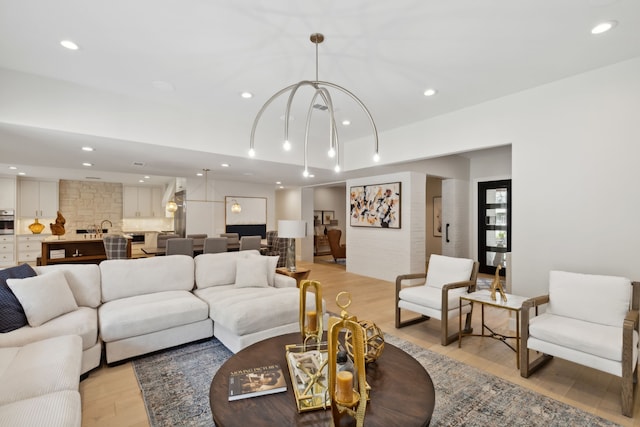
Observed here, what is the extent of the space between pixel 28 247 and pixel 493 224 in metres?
11.8

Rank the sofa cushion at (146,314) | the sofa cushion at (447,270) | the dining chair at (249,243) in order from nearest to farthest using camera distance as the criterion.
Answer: the sofa cushion at (146,314) < the sofa cushion at (447,270) < the dining chair at (249,243)

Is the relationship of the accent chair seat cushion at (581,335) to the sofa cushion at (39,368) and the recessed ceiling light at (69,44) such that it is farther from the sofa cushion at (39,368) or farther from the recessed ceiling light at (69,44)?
the recessed ceiling light at (69,44)

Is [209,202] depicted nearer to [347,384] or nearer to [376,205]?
[376,205]

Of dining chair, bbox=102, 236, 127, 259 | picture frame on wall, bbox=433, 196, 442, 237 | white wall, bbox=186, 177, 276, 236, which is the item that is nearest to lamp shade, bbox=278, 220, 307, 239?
dining chair, bbox=102, 236, 127, 259

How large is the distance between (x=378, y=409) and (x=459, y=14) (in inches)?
102

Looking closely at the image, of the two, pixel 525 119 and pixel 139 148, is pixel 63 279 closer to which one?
pixel 139 148

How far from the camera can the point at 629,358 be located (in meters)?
2.12

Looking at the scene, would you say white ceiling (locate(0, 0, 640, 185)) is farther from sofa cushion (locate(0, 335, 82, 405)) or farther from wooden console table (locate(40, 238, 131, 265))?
sofa cushion (locate(0, 335, 82, 405))

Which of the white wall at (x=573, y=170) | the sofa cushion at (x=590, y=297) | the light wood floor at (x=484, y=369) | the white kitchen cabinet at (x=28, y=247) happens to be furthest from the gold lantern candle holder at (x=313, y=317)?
the white kitchen cabinet at (x=28, y=247)

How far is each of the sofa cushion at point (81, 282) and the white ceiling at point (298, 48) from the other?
154cm

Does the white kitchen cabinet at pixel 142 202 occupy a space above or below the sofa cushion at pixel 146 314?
above

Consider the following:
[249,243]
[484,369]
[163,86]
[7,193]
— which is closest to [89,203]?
[7,193]

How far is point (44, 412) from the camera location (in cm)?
147

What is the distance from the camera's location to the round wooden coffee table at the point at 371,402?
136 cm
